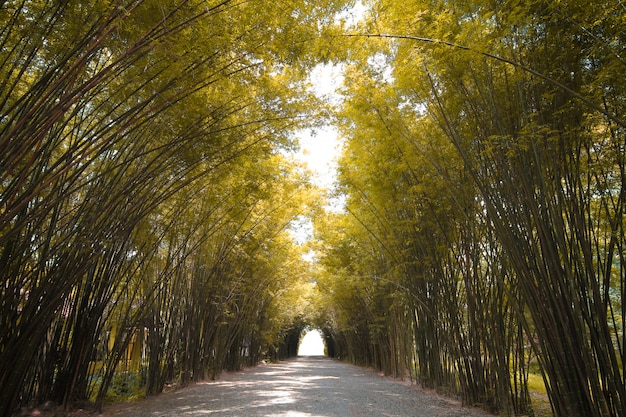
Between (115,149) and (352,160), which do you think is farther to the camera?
(352,160)

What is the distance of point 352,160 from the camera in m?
5.77

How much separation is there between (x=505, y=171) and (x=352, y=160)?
3155mm

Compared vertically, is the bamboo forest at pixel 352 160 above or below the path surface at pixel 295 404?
above

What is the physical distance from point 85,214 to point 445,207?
146 inches

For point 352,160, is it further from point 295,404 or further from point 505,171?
point 295,404

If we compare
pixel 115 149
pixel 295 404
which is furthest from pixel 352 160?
pixel 295 404

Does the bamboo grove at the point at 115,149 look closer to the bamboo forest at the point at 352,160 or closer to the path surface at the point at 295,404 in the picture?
the bamboo forest at the point at 352,160

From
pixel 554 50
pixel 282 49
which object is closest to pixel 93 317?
pixel 282 49

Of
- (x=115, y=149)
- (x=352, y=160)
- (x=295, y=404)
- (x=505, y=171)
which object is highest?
(x=352, y=160)

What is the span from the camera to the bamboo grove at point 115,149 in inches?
92.1

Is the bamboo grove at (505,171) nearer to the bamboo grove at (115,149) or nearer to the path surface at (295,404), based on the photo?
the path surface at (295,404)

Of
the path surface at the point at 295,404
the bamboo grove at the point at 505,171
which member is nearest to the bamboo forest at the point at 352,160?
the bamboo grove at the point at 505,171

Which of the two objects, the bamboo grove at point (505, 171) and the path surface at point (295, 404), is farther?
the path surface at point (295, 404)

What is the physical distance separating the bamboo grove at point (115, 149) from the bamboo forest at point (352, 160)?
2cm
